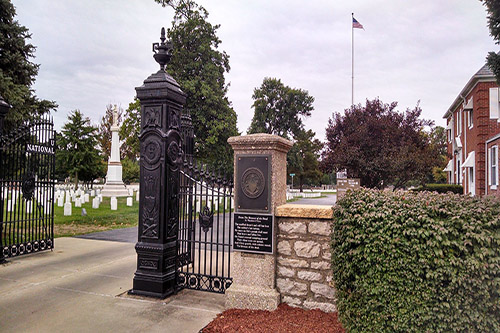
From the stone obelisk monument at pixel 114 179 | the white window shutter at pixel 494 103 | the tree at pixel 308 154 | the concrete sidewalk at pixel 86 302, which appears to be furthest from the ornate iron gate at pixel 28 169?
the tree at pixel 308 154

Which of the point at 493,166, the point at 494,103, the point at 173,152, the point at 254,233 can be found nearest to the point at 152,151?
the point at 173,152

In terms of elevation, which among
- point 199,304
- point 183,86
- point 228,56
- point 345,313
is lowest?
point 199,304

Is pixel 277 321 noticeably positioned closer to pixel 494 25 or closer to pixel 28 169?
pixel 494 25

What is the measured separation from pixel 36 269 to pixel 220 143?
1938cm

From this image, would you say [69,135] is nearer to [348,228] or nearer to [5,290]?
[5,290]

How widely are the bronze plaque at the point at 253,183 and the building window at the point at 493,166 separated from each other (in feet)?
61.7

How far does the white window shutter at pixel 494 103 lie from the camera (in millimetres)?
18266

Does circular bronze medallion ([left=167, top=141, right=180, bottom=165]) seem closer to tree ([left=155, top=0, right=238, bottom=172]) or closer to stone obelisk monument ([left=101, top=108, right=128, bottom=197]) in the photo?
tree ([left=155, top=0, right=238, bottom=172])

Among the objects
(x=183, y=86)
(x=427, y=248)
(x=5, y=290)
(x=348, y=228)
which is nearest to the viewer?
(x=427, y=248)

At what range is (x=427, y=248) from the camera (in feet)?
9.91

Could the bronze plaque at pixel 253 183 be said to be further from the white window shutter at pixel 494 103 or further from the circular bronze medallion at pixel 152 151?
the white window shutter at pixel 494 103

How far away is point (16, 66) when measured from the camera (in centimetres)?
1050

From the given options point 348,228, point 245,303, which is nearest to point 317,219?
point 348,228

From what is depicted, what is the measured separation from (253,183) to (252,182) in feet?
0.07
